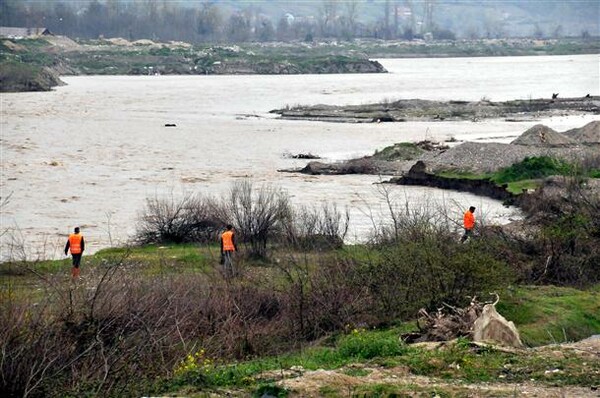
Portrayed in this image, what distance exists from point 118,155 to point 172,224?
22.4 meters

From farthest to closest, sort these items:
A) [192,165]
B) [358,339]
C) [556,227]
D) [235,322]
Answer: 1. [192,165]
2. [556,227]
3. [235,322]
4. [358,339]

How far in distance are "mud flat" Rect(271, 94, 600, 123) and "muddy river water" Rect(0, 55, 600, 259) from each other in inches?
108

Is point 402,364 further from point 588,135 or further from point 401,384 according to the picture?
point 588,135

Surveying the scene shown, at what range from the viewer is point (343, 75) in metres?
142

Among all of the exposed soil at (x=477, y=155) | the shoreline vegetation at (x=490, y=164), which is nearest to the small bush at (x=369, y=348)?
the shoreline vegetation at (x=490, y=164)

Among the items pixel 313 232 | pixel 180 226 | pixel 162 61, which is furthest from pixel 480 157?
pixel 162 61

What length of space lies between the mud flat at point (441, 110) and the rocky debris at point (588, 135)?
70.5ft

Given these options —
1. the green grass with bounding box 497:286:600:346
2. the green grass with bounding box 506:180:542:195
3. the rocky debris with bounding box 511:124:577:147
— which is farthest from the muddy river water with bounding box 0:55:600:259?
Result: the green grass with bounding box 497:286:600:346

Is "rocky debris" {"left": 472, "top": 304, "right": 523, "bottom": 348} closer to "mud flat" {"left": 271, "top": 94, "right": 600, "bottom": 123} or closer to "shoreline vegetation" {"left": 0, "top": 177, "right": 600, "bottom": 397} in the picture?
"shoreline vegetation" {"left": 0, "top": 177, "right": 600, "bottom": 397}

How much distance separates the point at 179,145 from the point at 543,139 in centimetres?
1908

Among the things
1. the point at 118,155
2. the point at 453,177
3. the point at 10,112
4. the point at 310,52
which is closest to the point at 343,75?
the point at 310,52

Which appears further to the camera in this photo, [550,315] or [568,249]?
[568,249]

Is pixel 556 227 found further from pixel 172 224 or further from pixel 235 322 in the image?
pixel 172 224

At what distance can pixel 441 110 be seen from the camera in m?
75.6
